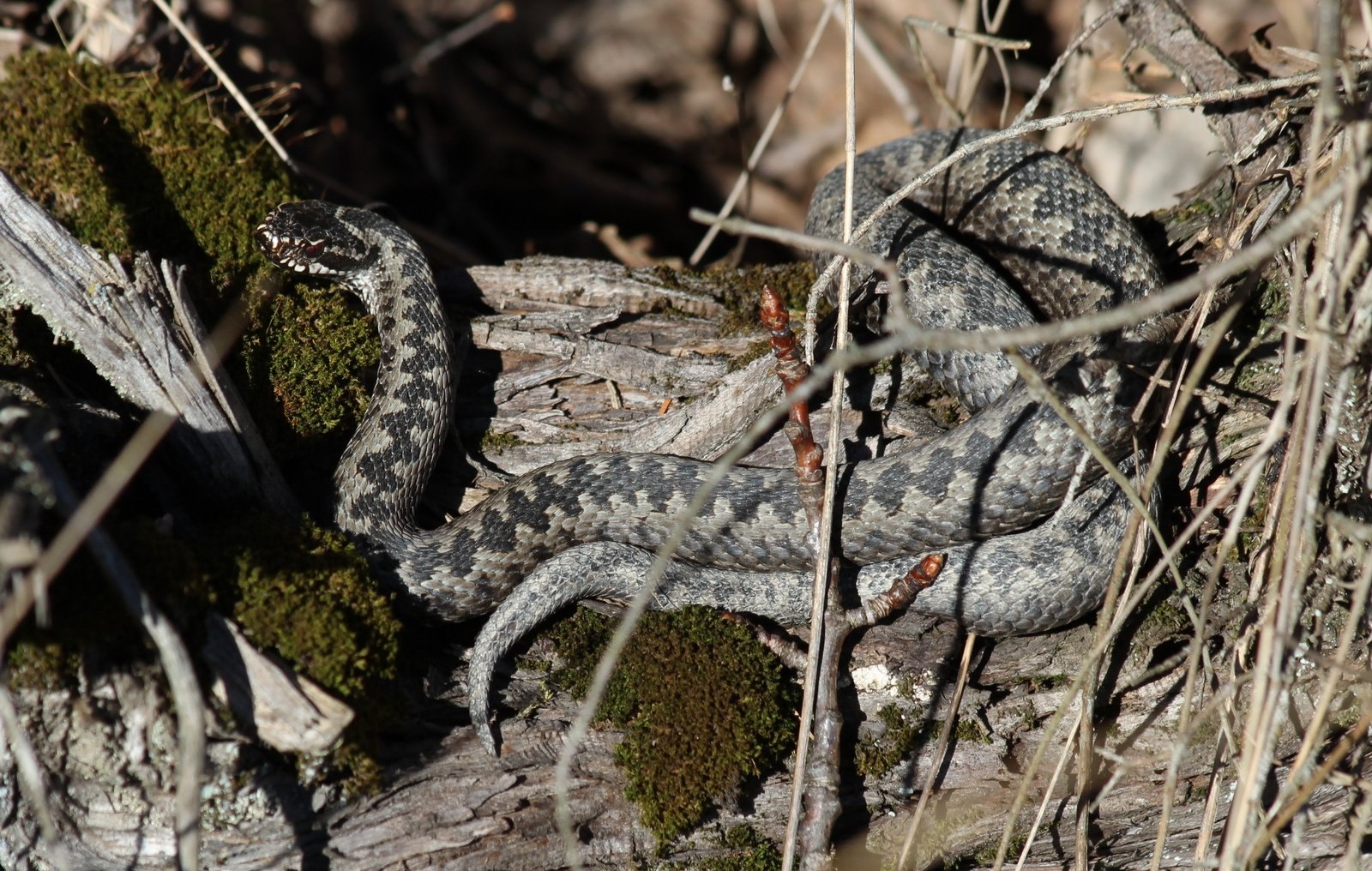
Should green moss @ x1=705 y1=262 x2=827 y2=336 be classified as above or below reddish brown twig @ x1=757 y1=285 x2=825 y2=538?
above

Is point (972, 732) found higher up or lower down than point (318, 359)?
lower down

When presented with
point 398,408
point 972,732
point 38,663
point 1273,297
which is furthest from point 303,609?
point 1273,297

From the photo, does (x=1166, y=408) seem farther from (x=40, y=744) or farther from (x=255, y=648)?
(x=40, y=744)

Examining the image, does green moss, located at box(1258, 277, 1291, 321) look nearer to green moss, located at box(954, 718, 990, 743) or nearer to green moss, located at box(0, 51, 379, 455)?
green moss, located at box(954, 718, 990, 743)

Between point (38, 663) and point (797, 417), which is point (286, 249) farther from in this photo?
point (797, 417)

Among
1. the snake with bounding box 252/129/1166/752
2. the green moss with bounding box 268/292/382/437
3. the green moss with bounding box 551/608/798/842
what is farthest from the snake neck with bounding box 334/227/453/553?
the green moss with bounding box 551/608/798/842

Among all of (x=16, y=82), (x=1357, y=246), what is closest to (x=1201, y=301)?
(x=1357, y=246)

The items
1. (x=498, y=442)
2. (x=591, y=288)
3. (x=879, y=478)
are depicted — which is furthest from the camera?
(x=591, y=288)
